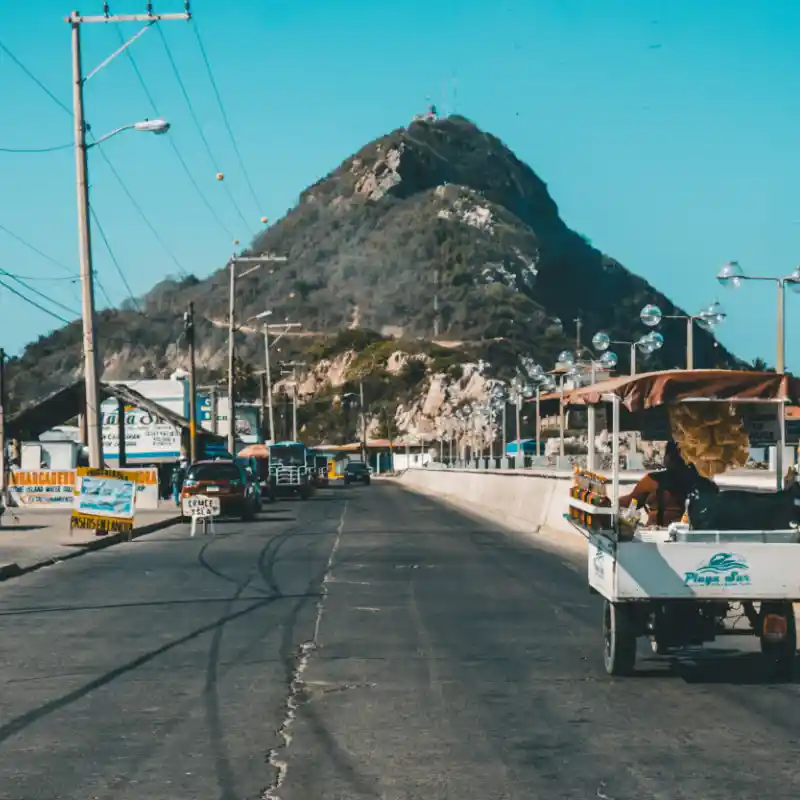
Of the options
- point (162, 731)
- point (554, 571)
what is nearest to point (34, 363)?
point (554, 571)

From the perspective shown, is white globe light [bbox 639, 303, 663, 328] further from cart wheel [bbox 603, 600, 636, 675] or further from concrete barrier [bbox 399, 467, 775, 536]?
cart wheel [bbox 603, 600, 636, 675]

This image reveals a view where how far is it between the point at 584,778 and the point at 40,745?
334 centimetres

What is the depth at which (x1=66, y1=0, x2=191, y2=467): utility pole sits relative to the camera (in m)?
32.6

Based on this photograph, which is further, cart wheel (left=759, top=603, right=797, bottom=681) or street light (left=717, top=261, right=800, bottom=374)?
street light (left=717, top=261, right=800, bottom=374)

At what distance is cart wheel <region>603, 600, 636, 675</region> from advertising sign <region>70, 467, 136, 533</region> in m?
20.8

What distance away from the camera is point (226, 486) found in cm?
4222

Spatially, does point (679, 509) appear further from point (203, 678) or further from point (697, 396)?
point (203, 678)

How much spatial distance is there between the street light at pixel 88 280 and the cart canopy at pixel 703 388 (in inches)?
854

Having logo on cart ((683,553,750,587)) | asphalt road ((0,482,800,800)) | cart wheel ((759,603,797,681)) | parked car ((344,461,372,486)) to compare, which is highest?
logo on cart ((683,553,750,587))

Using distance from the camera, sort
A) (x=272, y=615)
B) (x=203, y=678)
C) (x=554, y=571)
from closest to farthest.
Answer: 1. (x=203, y=678)
2. (x=272, y=615)
3. (x=554, y=571)

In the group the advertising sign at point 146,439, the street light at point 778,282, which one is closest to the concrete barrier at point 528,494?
the street light at point 778,282

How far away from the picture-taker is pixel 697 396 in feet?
40.3

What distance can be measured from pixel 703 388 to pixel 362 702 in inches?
163

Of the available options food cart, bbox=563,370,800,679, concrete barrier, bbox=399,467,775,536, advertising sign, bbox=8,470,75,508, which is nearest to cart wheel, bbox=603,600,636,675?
food cart, bbox=563,370,800,679
